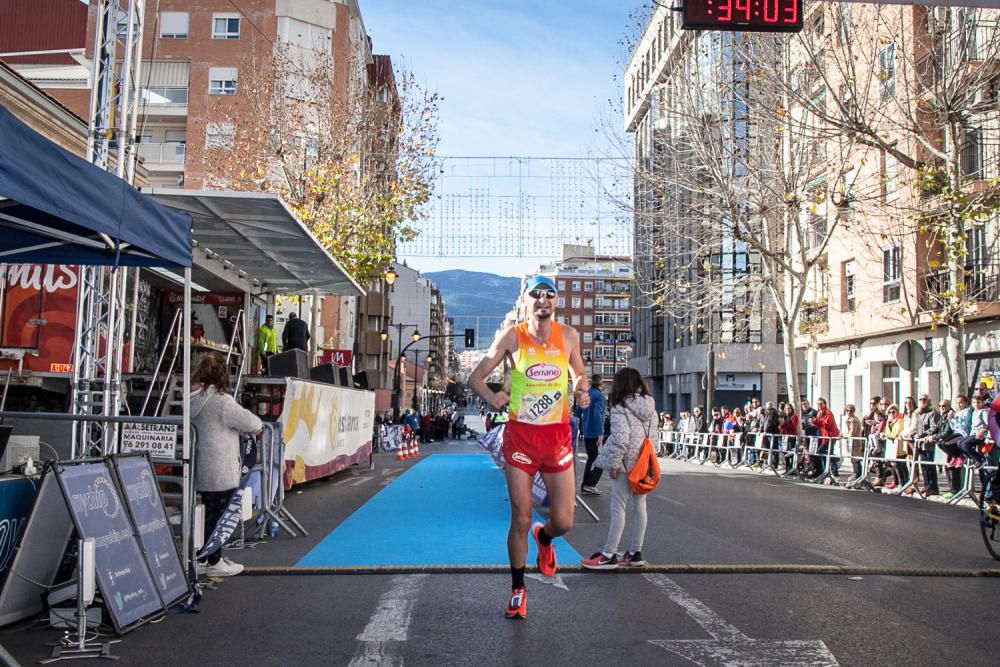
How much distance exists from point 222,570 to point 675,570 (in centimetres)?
354

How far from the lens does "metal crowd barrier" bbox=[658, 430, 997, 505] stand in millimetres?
17328

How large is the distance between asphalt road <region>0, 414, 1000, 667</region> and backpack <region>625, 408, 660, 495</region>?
66cm

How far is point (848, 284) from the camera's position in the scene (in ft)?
106

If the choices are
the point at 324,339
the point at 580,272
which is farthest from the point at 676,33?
the point at 580,272

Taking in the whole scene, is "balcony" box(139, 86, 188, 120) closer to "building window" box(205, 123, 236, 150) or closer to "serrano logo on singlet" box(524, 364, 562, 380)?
"building window" box(205, 123, 236, 150)

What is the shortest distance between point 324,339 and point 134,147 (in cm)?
3906

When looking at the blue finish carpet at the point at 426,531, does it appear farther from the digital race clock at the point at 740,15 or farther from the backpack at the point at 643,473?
the digital race clock at the point at 740,15

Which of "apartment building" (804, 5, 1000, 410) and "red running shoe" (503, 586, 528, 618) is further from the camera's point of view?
"apartment building" (804, 5, 1000, 410)

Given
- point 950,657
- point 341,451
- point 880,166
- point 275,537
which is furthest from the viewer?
point 880,166

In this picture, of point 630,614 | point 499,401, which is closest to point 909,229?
point 630,614

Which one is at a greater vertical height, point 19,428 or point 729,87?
point 729,87

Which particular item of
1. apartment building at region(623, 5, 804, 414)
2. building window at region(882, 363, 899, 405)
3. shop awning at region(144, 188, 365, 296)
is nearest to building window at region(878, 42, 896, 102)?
apartment building at region(623, 5, 804, 414)

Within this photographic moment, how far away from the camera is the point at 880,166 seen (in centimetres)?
2853

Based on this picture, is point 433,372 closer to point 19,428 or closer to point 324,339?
point 324,339
